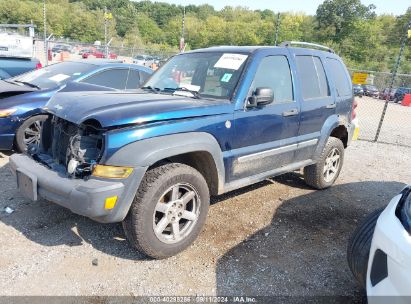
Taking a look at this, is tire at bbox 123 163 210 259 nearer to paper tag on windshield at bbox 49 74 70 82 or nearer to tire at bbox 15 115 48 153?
tire at bbox 15 115 48 153

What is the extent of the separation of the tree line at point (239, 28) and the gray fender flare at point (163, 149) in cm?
4502

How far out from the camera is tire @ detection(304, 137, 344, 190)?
5051 millimetres

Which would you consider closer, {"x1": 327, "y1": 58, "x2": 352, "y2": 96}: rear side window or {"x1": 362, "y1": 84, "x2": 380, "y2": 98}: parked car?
{"x1": 327, "y1": 58, "x2": 352, "y2": 96}: rear side window

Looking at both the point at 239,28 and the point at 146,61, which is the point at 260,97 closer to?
the point at 146,61

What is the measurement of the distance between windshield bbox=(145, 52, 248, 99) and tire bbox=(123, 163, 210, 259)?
0.99 metres

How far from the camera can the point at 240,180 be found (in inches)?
151

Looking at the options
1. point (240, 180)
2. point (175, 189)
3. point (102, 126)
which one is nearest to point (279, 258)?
point (240, 180)

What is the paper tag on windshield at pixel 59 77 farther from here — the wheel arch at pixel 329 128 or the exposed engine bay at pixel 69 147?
the wheel arch at pixel 329 128

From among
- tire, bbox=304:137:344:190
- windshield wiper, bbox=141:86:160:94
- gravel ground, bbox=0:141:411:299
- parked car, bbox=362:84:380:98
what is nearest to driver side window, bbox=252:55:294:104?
windshield wiper, bbox=141:86:160:94

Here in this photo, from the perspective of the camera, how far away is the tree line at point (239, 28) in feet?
168

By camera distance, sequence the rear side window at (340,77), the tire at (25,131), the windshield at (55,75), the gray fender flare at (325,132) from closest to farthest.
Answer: the gray fender flare at (325,132)
the rear side window at (340,77)
the tire at (25,131)
the windshield at (55,75)

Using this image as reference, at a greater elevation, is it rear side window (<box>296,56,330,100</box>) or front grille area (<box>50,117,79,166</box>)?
rear side window (<box>296,56,330,100</box>)

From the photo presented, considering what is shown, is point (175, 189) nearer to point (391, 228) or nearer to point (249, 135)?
point (249, 135)

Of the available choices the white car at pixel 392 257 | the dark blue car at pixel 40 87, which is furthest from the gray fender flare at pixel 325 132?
the dark blue car at pixel 40 87
